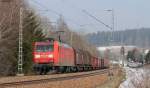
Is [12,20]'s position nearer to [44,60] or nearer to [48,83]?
[44,60]

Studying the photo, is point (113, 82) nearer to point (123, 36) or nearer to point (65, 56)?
point (65, 56)

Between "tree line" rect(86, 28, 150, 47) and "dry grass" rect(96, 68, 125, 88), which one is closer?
"dry grass" rect(96, 68, 125, 88)

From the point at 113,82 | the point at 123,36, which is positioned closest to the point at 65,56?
the point at 113,82

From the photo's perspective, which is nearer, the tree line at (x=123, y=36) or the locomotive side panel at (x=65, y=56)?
the locomotive side panel at (x=65, y=56)

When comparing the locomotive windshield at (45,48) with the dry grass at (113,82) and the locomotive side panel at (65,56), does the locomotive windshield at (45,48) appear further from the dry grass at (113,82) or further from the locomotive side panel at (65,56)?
the dry grass at (113,82)

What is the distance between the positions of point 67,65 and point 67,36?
51.6 metres

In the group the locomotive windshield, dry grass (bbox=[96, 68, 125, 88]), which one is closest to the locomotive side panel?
the locomotive windshield

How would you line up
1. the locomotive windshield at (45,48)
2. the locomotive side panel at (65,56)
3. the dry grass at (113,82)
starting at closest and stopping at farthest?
1. the dry grass at (113,82)
2. the locomotive windshield at (45,48)
3. the locomotive side panel at (65,56)

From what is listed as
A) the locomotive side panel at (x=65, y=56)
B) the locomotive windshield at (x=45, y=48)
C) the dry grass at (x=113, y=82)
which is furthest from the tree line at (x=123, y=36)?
the locomotive windshield at (x=45, y=48)

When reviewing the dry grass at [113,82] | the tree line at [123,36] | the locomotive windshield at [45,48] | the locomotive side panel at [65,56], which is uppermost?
the tree line at [123,36]

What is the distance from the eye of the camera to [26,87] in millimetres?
24484

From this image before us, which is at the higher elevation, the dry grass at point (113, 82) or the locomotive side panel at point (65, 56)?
the locomotive side panel at point (65, 56)

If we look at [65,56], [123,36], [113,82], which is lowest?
[113,82]

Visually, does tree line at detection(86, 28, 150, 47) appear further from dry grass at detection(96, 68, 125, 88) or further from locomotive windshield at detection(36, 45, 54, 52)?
locomotive windshield at detection(36, 45, 54, 52)
